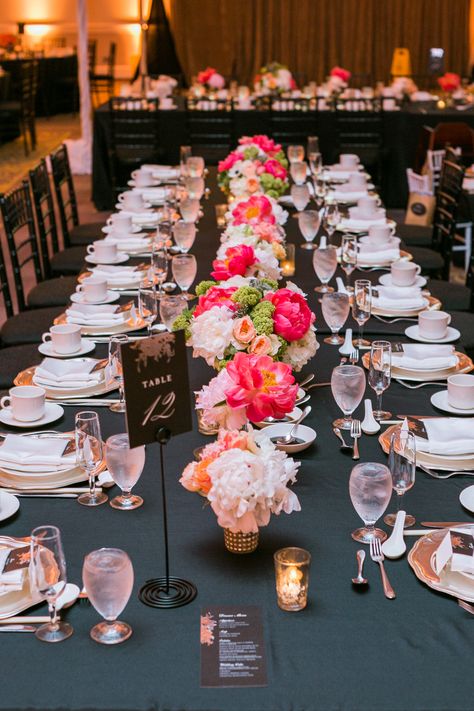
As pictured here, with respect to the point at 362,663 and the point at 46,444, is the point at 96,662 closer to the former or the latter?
the point at 362,663

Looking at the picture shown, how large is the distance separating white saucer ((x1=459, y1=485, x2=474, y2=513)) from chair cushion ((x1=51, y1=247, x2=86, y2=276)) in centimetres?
299

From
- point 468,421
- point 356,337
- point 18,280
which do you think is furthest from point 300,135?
point 468,421

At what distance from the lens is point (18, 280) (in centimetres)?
421

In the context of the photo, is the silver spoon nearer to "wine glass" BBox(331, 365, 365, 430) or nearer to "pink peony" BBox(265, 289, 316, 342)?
"wine glass" BBox(331, 365, 365, 430)

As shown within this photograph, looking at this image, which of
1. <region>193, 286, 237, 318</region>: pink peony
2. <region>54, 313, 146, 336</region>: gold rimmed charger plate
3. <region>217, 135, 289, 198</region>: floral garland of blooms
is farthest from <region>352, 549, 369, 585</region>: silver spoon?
<region>217, 135, 289, 198</region>: floral garland of blooms

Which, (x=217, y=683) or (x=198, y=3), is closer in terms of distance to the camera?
(x=217, y=683)

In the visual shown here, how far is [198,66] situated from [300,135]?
268 inches

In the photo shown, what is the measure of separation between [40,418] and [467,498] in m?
1.05

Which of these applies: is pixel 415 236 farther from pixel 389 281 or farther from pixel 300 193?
pixel 389 281

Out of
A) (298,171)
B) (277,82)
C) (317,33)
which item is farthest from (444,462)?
(317,33)

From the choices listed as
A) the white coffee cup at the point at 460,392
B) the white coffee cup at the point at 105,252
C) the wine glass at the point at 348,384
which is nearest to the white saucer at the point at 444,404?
the white coffee cup at the point at 460,392

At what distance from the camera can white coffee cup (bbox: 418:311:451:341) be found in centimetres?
298

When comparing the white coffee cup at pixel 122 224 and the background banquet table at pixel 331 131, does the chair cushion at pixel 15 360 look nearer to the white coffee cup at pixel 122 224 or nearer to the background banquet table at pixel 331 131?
the white coffee cup at pixel 122 224

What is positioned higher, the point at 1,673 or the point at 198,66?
the point at 198,66
